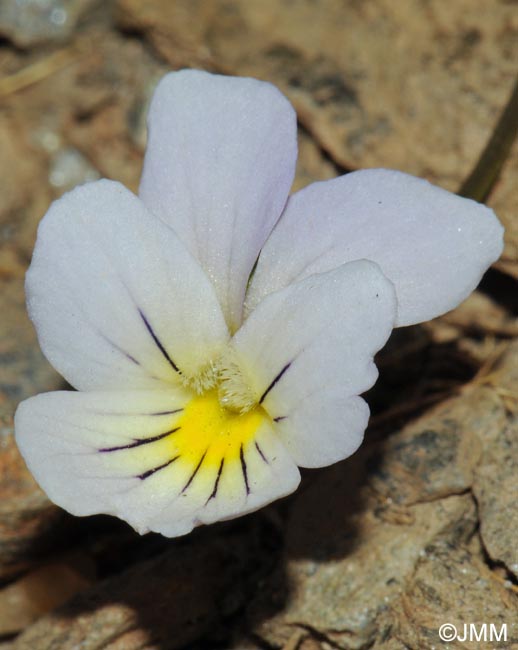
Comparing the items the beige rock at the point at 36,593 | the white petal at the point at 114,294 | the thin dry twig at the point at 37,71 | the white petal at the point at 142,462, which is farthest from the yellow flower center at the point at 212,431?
the thin dry twig at the point at 37,71

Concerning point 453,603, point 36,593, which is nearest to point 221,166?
point 453,603

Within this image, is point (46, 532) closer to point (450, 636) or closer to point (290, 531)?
point (290, 531)

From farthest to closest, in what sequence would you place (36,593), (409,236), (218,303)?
(36,593) → (218,303) → (409,236)

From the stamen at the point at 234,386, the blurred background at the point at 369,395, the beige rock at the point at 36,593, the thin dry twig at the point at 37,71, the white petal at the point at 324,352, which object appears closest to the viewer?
the white petal at the point at 324,352

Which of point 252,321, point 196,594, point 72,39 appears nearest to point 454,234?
point 252,321

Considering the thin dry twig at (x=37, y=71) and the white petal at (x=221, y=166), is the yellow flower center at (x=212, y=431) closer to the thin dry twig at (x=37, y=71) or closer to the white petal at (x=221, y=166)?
the white petal at (x=221, y=166)

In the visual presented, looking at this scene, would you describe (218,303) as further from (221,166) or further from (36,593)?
(36,593)

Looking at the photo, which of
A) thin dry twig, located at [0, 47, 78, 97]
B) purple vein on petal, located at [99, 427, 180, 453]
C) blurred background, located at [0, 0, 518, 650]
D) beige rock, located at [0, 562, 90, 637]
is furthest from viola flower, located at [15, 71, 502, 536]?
thin dry twig, located at [0, 47, 78, 97]
